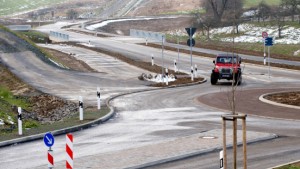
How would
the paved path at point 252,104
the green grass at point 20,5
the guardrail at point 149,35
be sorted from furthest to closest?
the green grass at point 20,5
the guardrail at point 149,35
the paved path at point 252,104

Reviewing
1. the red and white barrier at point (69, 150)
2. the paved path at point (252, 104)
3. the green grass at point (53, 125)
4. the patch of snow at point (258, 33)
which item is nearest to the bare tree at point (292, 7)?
the patch of snow at point (258, 33)

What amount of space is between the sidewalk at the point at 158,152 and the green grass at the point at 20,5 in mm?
157347

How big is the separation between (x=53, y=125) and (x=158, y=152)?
6648 mm

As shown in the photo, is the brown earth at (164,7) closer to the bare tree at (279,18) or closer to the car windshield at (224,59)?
the bare tree at (279,18)

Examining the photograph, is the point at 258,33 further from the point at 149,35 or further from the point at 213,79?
the point at 213,79

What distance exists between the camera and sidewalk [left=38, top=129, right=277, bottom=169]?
17797 mm

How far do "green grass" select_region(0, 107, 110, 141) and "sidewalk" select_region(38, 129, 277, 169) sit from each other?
4437mm

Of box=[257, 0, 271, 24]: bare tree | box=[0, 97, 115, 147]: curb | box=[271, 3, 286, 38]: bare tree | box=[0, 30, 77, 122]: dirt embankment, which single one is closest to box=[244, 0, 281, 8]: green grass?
box=[257, 0, 271, 24]: bare tree

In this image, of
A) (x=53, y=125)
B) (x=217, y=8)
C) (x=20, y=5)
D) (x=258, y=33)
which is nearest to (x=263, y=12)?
(x=258, y=33)

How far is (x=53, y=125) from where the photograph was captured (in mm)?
24953

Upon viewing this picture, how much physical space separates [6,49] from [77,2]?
128967 millimetres

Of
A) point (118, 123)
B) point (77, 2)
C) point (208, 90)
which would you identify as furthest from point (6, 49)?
point (77, 2)

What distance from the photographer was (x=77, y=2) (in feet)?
599

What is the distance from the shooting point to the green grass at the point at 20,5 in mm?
177575
